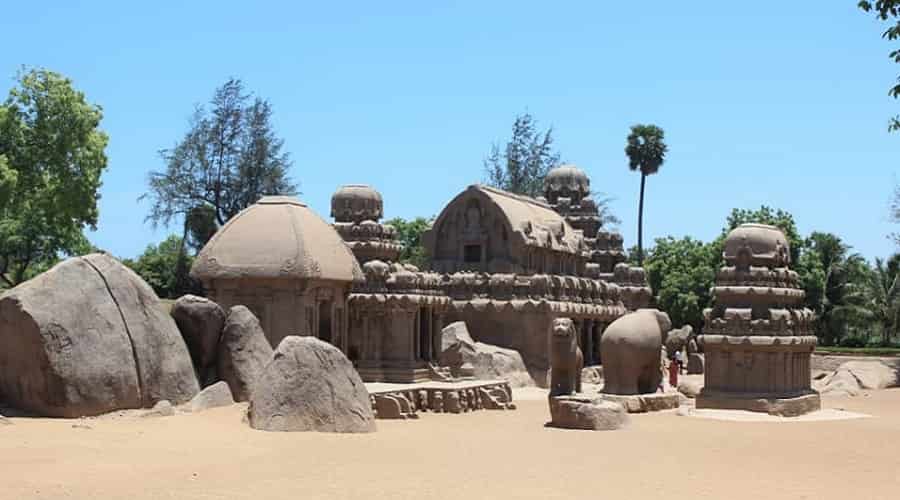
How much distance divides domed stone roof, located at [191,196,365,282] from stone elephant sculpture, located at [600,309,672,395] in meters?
6.73

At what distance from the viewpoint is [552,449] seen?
19.1m

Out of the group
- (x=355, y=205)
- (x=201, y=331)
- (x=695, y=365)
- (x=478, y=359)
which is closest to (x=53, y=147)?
(x=355, y=205)

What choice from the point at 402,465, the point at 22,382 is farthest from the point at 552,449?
→ the point at 22,382

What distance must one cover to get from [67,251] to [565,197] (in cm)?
2480

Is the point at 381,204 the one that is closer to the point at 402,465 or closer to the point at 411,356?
the point at 411,356

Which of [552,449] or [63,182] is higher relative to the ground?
[63,182]

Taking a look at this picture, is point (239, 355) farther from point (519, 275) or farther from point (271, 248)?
point (519, 275)

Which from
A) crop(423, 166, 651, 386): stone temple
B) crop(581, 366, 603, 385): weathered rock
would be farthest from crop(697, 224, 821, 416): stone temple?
crop(581, 366, 603, 385): weathered rock

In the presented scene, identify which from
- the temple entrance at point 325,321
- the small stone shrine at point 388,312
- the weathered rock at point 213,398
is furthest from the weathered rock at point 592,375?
the weathered rock at point 213,398

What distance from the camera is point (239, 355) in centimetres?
2156

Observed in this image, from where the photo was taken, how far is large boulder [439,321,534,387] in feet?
127

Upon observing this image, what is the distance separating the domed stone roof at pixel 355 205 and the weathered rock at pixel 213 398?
19.0 m

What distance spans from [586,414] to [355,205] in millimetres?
18135

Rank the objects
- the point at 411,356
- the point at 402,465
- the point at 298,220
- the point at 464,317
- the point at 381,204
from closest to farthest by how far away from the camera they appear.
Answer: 1. the point at 402,465
2. the point at 298,220
3. the point at 411,356
4. the point at 381,204
5. the point at 464,317
